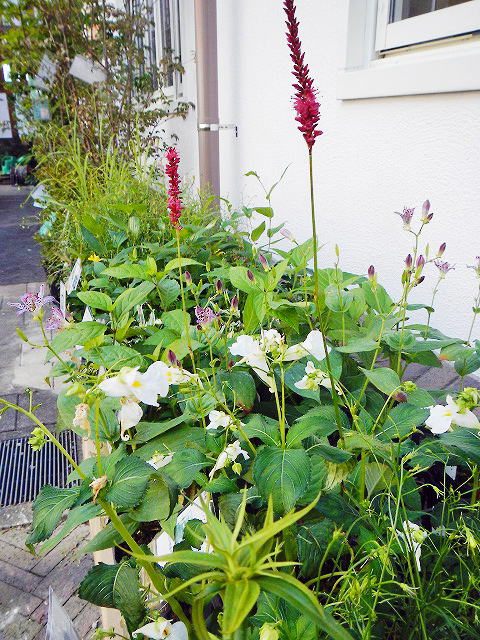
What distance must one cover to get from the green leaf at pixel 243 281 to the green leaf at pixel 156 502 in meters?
0.62

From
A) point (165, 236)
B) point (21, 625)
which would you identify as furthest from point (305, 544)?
point (165, 236)

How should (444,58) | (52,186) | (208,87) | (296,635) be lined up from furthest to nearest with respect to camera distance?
(52,186) < (208,87) < (444,58) < (296,635)

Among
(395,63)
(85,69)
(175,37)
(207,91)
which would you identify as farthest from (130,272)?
(175,37)

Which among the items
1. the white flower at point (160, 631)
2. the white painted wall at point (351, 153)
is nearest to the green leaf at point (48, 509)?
the white flower at point (160, 631)

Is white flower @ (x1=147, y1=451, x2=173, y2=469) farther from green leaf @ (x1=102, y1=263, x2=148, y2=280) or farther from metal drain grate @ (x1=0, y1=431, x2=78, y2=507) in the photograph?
metal drain grate @ (x1=0, y1=431, x2=78, y2=507)

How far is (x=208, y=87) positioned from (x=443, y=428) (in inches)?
122

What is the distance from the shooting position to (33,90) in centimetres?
554

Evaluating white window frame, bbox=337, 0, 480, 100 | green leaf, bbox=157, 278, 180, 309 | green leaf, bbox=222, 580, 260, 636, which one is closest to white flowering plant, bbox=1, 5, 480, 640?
green leaf, bbox=222, 580, 260, 636

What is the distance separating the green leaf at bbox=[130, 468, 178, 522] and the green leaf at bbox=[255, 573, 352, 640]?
41cm

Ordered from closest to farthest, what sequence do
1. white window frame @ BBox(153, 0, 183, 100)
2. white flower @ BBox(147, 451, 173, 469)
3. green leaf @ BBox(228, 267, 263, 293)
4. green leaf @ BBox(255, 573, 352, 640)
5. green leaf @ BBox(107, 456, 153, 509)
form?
green leaf @ BBox(255, 573, 352, 640) → green leaf @ BBox(107, 456, 153, 509) → white flower @ BBox(147, 451, 173, 469) → green leaf @ BBox(228, 267, 263, 293) → white window frame @ BBox(153, 0, 183, 100)

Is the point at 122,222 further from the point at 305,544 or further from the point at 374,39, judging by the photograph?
the point at 305,544

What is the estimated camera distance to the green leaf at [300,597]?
39 cm

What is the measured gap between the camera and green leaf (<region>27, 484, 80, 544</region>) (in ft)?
2.73

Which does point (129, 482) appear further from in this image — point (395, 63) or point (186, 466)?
point (395, 63)
